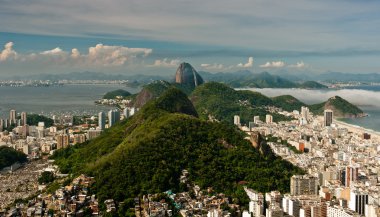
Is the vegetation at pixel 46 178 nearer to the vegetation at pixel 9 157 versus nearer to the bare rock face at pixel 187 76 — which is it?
the vegetation at pixel 9 157

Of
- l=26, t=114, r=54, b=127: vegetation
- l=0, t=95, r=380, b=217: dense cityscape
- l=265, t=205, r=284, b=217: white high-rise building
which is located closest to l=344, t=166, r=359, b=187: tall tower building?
l=0, t=95, r=380, b=217: dense cityscape

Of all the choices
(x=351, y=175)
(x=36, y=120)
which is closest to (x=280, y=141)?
(x=351, y=175)

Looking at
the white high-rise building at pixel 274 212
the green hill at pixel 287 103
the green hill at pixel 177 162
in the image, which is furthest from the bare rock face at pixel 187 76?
the white high-rise building at pixel 274 212

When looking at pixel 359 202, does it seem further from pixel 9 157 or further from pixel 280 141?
pixel 9 157

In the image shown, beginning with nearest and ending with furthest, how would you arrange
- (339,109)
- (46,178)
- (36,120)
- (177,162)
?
(177,162)
(46,178)
(36,120)
(339,109)

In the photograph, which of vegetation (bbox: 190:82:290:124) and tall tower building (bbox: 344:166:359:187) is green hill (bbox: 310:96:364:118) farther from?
tall tower building (bbox: 344:166:359:187)

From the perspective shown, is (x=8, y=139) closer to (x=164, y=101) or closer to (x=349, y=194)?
(x=164, y=101)
